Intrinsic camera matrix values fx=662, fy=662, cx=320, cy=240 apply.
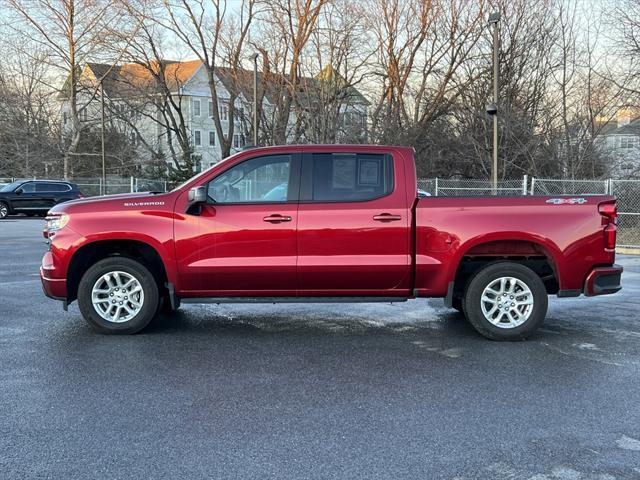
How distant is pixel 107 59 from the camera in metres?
40.2

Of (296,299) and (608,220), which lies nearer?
(608,220)

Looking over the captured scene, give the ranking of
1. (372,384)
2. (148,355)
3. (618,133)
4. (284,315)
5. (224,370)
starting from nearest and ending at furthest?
(372,384)
(224,370)
(148,355)
(284,315)
(618,133)

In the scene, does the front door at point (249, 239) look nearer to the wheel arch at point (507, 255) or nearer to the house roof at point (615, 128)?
the wheel arch at point (507, 255)

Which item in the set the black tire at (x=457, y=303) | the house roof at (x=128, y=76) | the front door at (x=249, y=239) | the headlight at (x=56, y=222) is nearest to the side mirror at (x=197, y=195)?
the front door at (x=249, y=239)

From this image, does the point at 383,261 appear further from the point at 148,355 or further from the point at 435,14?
the point at 435,14

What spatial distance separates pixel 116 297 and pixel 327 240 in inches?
89.1

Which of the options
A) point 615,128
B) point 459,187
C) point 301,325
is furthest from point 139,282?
point 615,128

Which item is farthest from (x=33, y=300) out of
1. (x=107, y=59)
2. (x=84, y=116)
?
(x=84, y=116)

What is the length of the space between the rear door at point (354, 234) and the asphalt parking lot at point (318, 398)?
60 centimetres

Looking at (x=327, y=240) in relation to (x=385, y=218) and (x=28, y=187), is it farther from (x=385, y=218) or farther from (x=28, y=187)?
(x=28, y=187)

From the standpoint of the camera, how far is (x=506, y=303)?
6.68 m

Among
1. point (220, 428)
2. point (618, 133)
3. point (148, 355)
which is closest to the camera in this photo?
point (220, 428)

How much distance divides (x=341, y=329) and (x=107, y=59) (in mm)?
37402

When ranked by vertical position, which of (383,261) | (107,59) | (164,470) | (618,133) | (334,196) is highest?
(107,59)
